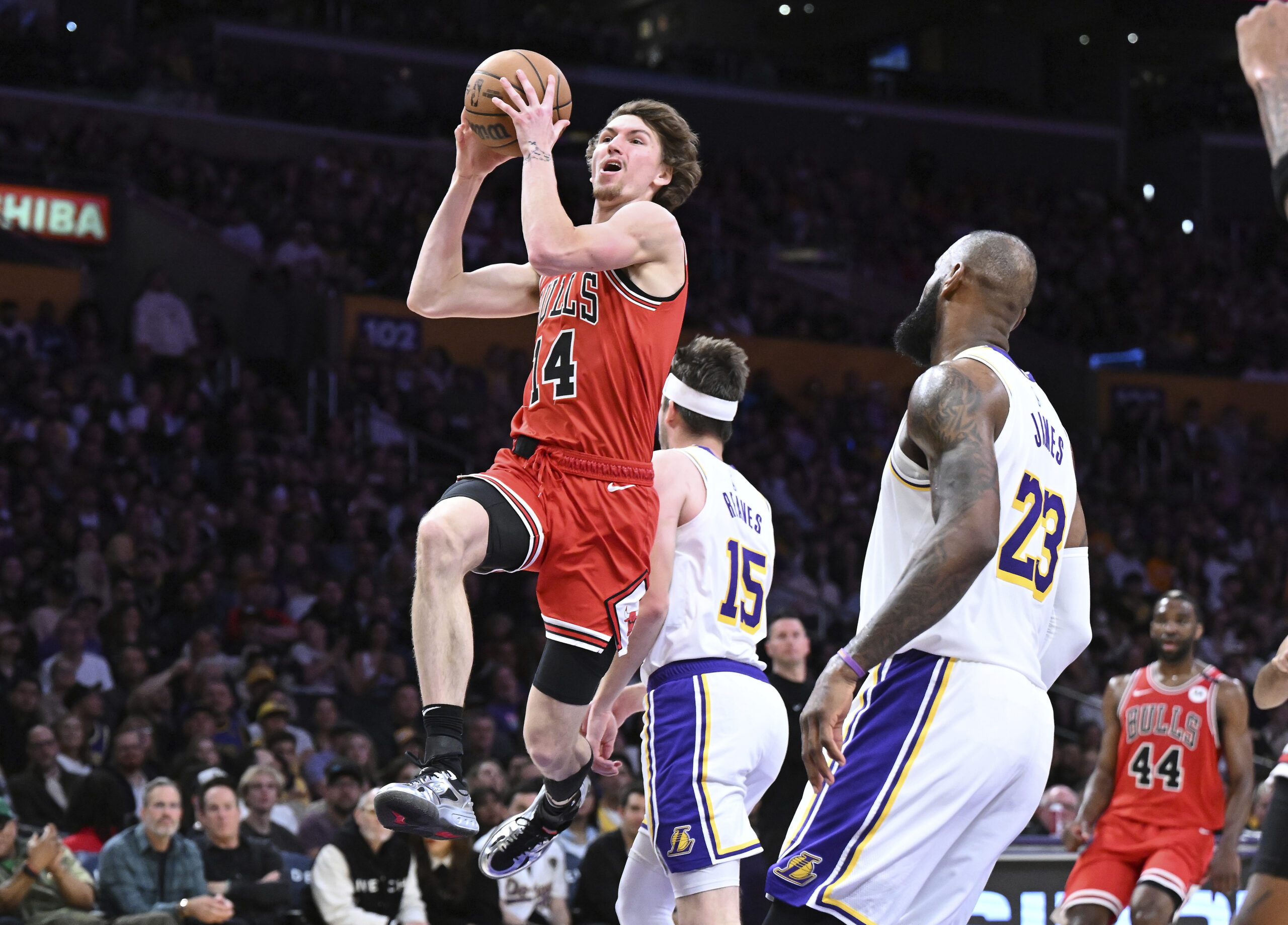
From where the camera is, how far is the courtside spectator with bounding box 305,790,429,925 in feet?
28.6

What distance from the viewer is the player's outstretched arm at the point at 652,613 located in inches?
207

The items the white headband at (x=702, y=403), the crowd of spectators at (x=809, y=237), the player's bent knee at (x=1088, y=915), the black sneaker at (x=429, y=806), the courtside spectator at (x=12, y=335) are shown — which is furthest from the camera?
the crowd of spectators at (x=809, y=237)

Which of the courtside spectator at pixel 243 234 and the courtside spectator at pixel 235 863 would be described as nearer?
the courtside spectator at pixel 235 863

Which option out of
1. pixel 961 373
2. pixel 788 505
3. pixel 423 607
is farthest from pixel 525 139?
pixel 788 505

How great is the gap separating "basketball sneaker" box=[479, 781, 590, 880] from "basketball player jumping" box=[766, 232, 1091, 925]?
1.66 m

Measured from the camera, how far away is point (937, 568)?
3373 mm

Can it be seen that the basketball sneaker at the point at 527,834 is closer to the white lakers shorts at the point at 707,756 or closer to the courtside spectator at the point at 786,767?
the white lakers shorts at the point at 707,756

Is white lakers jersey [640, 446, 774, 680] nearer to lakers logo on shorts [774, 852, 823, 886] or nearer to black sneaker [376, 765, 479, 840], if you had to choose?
black sneaker [376, 765, 479, 840]

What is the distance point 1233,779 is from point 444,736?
5.17 metres

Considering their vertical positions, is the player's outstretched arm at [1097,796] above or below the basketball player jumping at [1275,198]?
below

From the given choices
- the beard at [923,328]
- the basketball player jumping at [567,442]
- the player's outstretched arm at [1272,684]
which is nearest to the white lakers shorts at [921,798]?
the beard at [923,328]

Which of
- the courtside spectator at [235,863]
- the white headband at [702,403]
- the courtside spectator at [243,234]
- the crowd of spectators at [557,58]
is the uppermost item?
the crowd of spectators at [557,58]

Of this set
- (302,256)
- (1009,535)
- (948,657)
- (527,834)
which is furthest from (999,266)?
(302,256)

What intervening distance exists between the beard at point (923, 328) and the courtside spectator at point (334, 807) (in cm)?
636
